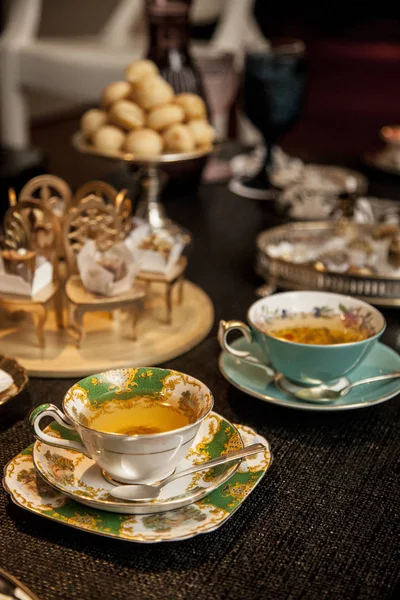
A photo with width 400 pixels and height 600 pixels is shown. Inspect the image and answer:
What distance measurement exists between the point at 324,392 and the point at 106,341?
30cm

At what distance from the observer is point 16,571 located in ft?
1.88

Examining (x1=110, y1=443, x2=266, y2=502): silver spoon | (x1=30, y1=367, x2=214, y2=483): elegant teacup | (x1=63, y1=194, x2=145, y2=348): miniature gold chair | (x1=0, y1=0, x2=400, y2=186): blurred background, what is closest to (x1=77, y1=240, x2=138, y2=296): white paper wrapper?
(x1=63, y1=194, x2=145, y2=348): miniature gold chair

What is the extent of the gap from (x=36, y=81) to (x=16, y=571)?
3173mm

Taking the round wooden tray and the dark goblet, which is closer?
the round wooden tray

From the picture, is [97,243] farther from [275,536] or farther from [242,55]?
[242,55]

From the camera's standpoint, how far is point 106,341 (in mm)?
958

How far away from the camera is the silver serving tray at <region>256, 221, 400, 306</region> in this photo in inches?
41.9

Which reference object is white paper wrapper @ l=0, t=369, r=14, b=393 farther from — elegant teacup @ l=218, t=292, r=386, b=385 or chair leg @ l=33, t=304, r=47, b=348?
elegant teacup @ l=218, t=292, r=386, b=385

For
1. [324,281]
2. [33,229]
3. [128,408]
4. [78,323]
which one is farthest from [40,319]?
[324,281]

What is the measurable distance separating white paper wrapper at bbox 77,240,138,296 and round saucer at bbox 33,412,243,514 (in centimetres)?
25

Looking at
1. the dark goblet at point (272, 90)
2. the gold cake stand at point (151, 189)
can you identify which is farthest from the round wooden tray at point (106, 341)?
the dark goblet at point (272, 90)

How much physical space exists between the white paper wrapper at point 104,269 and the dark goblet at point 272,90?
714 millimetres

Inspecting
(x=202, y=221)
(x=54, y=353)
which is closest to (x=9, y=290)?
(x=54, y=353)

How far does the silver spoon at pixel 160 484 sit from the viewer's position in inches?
23.7
